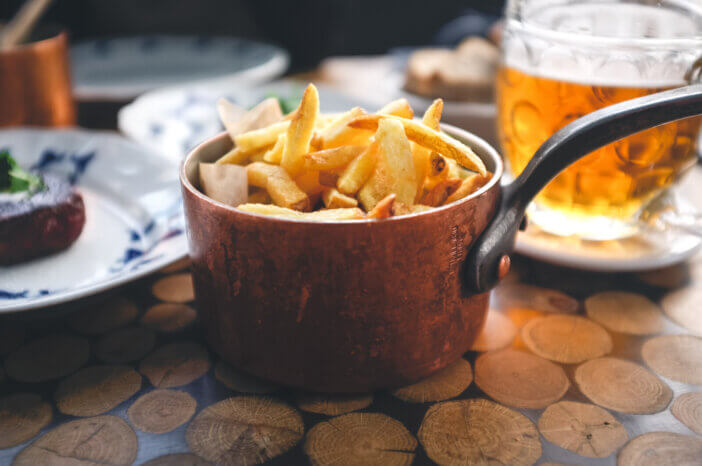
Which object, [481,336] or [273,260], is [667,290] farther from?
[273,260]

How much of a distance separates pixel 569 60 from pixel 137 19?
214cm

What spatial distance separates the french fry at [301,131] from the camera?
1.90ft

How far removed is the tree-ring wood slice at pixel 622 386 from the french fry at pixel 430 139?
0.24m

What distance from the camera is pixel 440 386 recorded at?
608 mm

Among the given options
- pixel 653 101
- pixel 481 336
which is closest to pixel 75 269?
pixel 481 336

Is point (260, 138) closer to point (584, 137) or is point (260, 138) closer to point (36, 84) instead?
point (584, 137)

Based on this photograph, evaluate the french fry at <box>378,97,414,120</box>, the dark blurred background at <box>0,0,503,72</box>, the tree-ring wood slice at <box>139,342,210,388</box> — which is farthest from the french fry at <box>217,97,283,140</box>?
the dark blurred background at <box>0,0,503,72</box>

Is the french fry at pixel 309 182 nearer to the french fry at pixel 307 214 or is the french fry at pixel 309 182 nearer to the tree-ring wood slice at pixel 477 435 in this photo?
the french fry at pixel 307 214

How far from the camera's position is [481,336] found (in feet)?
2.27

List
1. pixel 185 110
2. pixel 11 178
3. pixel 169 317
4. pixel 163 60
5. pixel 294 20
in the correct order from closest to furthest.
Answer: pixel 169 317, pixel 11 178, pixel 185 110, pixel 163 60, pixel 294 20

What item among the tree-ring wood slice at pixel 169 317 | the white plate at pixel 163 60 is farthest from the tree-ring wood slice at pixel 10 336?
the white plate at pixel 163 60

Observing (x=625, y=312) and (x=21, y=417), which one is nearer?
(x=21, y=417)

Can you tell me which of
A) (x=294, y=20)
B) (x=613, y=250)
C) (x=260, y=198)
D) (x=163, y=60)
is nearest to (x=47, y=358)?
(x=260, y=198)

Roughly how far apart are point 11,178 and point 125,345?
0.34 m
